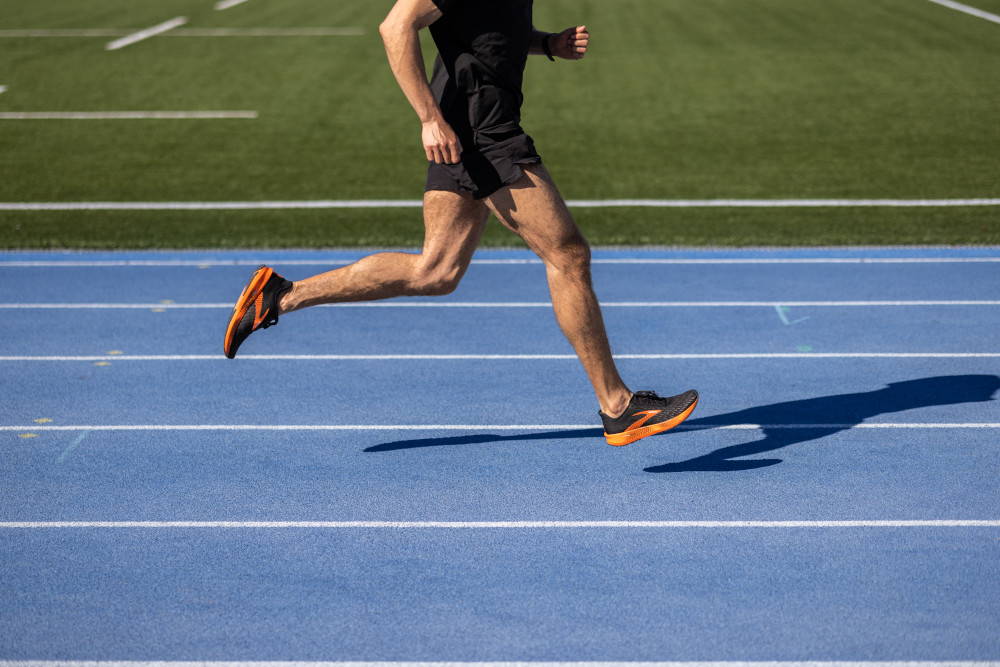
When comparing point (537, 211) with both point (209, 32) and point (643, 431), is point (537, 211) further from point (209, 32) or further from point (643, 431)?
point (209, 32)

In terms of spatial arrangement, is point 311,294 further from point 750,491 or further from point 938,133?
point 938,133

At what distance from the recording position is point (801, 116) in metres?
15.4

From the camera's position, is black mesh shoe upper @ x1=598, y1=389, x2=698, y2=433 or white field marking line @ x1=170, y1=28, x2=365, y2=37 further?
white field marking line @ x1=170, y1=28, x2=365, y2=37

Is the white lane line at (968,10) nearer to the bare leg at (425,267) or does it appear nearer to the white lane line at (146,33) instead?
the white lane line at (146,33)

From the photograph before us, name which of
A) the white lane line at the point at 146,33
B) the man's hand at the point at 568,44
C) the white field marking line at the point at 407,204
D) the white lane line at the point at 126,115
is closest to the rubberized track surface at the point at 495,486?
the man's hand at the point at 568,44

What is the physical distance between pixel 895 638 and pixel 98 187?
9.78 metres

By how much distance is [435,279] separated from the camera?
461 cm

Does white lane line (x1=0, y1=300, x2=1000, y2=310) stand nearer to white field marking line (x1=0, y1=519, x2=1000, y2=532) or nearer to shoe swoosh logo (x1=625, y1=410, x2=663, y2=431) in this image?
shoe swoosh logo (x1=625, y1=410, x2=663, y2=431)

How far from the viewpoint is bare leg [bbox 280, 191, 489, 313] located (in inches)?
179

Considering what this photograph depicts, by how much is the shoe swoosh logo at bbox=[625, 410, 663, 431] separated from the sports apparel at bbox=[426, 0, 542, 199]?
3.02 feet

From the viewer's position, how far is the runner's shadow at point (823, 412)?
15.5 ft

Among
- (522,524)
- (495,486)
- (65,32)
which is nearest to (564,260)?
(495,486)

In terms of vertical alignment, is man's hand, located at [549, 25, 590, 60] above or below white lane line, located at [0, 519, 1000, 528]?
above

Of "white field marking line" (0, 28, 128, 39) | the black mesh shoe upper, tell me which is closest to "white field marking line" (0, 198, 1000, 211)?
the black mesh shoe upper
